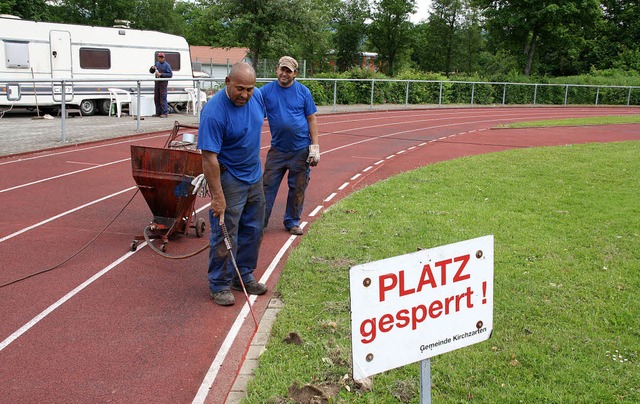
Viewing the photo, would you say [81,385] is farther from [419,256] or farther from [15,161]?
[15,161]

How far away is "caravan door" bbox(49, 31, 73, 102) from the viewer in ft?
70.3

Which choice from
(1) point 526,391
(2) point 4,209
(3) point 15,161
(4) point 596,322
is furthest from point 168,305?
(3) point 15,161

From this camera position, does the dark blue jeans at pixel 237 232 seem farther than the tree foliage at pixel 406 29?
No

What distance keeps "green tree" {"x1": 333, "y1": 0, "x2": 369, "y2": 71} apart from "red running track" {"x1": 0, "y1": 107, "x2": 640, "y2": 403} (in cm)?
5743

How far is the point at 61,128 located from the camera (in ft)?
52.1

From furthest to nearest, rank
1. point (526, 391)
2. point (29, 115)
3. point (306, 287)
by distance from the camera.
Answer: point (29, 115) → point (306, 287) → point (526, 391)

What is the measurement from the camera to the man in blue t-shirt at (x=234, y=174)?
5129 millimetres

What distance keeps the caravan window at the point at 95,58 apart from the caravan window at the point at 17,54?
1896mm

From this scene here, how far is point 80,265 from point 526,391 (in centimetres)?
456

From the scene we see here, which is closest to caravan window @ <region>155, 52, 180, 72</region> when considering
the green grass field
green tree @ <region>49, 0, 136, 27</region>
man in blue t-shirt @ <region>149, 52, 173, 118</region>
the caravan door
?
the caravan door

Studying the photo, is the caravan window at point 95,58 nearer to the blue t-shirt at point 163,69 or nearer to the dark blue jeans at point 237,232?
the blue t-shirt at point 163,69

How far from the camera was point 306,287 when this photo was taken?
19.2 feet

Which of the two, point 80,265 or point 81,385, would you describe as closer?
point 81,385

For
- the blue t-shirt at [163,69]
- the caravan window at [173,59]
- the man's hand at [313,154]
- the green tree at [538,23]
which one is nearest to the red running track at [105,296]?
the man's hand at [313,154]
